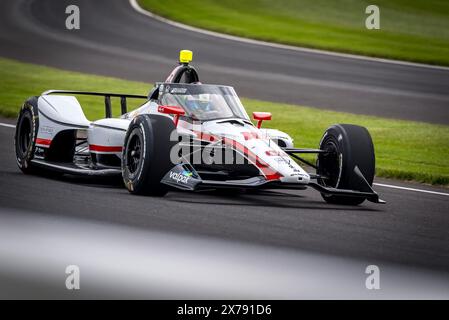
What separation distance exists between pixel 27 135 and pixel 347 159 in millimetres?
4296

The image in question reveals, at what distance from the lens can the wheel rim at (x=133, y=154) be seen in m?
11.8

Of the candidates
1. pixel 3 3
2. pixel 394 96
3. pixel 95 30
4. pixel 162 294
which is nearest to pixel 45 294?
pixel 162 294

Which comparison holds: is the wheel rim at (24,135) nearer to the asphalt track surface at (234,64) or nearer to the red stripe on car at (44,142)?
the red stripe on car at (44,142)

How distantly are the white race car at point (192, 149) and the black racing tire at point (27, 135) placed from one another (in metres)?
0.01

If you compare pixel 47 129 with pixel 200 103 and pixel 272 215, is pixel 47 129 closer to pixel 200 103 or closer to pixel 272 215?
pixel 200 103

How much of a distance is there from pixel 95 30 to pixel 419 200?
1971 centimetres

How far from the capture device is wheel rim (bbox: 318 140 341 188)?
12047 mm

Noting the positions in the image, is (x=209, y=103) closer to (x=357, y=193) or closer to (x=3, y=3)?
(x=357, y=193)

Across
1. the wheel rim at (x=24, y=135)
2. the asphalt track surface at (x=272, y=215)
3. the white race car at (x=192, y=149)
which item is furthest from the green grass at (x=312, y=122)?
the wheel rim at (x=24, y=135)

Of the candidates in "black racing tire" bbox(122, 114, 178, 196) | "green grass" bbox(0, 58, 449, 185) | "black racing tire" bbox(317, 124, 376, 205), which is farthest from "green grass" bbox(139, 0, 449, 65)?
"black racing tire" bbox(122, 114, 178, 196)

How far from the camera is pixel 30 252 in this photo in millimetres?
8977

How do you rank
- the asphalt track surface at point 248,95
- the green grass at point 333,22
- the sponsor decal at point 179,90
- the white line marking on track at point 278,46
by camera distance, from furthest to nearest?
1. the green grass at point 333,22
2. the white line marking on track at point 278,46
3. the sponsor decal at point 179,90
4. the asphalt track surface at point 248,95

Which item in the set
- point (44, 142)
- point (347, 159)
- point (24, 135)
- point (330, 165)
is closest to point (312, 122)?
point (24, 135)
